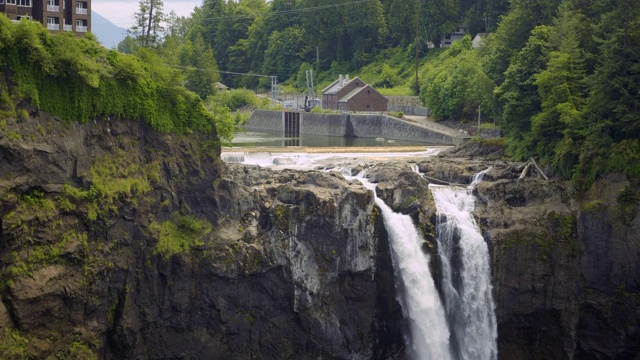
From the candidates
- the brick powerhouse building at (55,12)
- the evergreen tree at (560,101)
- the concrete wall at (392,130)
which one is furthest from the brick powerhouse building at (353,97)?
the brick powerhouse building at (55,12)

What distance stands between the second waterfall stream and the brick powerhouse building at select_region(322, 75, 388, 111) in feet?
188

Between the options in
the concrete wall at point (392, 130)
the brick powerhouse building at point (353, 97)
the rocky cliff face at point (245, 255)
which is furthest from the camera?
the brick powerhouse building at point (353, 97)

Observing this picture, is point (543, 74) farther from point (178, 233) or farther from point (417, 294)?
point (178, 233)

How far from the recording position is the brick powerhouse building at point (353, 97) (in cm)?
10562

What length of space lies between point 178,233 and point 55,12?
1548 centimetres

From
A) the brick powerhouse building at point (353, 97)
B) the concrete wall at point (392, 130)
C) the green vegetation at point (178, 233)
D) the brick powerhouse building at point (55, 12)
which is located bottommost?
the green vegetation at point (178, 233)

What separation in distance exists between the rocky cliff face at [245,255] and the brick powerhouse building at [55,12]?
9140 mm

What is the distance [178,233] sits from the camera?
148ft

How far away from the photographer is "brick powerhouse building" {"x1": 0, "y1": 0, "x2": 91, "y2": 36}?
48000 mm

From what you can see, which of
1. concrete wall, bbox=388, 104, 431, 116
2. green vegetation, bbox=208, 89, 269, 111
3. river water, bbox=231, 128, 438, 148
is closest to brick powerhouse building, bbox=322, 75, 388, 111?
concrete wall, bbox=388, 104, 431, 116

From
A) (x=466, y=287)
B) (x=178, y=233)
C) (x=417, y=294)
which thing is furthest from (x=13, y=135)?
(x=466, y=287)

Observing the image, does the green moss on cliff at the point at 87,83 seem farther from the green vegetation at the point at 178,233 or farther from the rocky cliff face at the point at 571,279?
the rocky cliff face at the point at 571,279

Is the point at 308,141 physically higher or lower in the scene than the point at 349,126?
lower

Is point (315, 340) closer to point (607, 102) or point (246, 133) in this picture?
point (607, 102)
